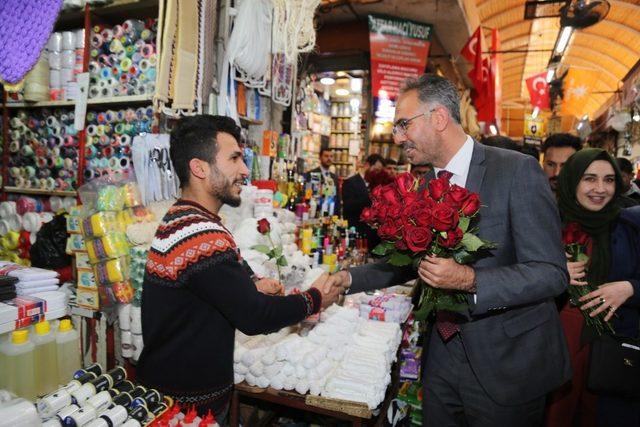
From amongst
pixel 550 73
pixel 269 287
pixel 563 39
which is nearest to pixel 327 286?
pixel 269 287

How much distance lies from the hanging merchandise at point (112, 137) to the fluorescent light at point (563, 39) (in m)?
8.21

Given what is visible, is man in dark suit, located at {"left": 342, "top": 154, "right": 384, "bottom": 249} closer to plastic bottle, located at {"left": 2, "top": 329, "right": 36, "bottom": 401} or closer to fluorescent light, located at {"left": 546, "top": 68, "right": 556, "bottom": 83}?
plastic bottle, located at {"left": 2, "top": 329, "right": 36, "bottom": 401}

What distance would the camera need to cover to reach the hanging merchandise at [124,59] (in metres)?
3.55

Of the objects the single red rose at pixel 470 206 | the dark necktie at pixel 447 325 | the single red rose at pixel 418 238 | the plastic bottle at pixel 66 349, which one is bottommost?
the plastic bottle at pixel 66 349

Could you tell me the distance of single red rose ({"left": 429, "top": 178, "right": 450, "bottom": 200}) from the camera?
1.54 metres

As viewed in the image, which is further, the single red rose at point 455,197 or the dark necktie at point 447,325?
the dark necktie at point 447,325

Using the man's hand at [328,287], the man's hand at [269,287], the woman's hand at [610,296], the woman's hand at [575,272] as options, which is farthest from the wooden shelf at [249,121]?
the woman's hand at [610,296]

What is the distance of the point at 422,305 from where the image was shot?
1786 mm

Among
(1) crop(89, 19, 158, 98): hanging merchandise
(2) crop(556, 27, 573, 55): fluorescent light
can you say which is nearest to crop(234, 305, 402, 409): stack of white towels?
(1) crop(89, 19, 158, 98): hanging merchandise

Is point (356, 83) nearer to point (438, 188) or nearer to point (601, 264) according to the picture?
point (601, 264)

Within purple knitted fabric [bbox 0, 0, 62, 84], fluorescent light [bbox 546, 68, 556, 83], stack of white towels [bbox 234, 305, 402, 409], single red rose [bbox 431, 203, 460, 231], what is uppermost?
fluorescent light [bbox 546, 68, 556, 83]

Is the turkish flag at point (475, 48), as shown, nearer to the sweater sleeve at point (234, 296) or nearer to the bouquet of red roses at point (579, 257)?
the bouquet of red roses at point (579, 257)

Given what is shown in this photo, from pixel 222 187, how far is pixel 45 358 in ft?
3.35

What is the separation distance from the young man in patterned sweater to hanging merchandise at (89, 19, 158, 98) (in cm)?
199
